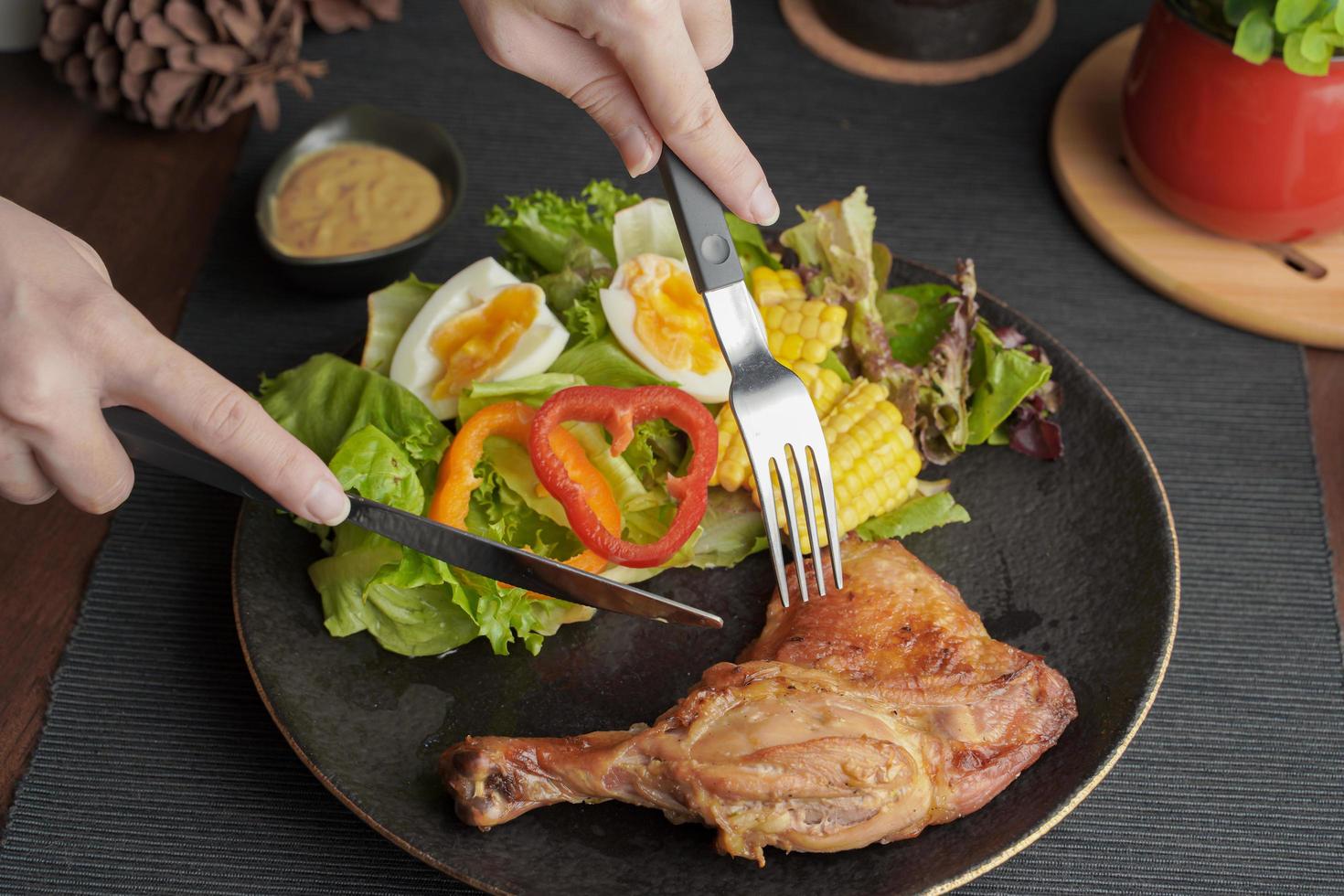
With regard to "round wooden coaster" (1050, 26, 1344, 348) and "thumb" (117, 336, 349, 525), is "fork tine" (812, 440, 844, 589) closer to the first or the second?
"thumb" (117, 336, 349, 525)

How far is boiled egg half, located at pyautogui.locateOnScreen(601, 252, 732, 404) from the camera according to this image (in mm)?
3131

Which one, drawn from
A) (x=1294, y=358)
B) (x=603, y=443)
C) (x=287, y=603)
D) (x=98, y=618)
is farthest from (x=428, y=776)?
(x=1294, y=358)

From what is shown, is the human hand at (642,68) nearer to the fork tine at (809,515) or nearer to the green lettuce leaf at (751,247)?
the fork tine at (809,515)

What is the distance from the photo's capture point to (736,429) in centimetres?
303

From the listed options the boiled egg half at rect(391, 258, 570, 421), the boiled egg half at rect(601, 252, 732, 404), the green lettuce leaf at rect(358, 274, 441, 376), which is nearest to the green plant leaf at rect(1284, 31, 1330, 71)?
the boiled egg half at rect(601, 252, 732, 404)

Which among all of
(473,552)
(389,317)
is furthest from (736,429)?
(389,317)

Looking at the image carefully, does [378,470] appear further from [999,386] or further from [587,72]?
[999,386]

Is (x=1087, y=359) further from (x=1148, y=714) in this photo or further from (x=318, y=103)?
(x=318, y=103)

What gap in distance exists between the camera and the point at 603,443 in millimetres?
3029

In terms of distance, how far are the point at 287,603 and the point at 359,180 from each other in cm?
163

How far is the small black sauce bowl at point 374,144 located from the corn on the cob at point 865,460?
4.76ft

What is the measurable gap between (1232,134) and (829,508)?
1.96 m

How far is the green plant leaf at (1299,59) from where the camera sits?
10.6ft

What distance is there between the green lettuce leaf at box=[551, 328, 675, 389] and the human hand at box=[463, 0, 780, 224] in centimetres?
60
